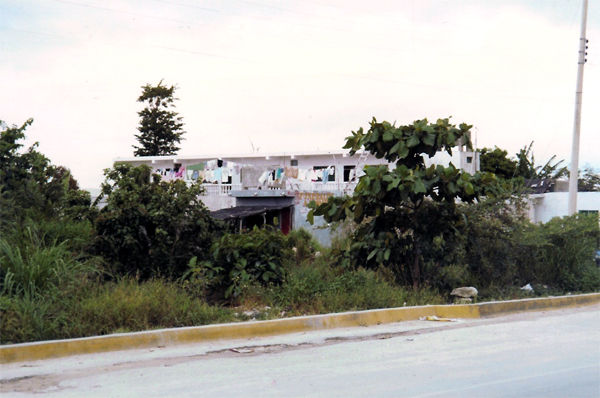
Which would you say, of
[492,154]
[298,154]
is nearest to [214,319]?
[298,154]

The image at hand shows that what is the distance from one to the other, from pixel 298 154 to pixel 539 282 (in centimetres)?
2690

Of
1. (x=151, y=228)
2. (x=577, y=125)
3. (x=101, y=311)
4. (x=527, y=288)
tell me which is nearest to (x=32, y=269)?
(x=101, y=311)

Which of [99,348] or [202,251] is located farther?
[202,251]

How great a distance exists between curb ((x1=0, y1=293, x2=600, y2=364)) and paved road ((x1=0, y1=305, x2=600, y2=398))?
0.54ft

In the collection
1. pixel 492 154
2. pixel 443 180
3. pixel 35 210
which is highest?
pixel 492 154

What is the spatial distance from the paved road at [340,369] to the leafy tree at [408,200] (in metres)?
2.84

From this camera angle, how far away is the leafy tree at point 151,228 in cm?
1046

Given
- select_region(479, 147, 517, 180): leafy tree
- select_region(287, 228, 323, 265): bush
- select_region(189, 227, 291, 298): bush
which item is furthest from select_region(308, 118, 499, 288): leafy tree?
select_region(479, 147, 517, 180): leafy tree

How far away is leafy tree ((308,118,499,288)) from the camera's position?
11.5m

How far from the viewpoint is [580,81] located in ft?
76.1

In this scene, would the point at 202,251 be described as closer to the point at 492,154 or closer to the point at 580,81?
the point at 580,81

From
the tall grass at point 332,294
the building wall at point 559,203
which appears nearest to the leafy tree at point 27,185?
the tall grass at point 332,294

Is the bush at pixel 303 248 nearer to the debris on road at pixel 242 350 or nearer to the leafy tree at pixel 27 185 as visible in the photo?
the leafy tree at pixel 27 185

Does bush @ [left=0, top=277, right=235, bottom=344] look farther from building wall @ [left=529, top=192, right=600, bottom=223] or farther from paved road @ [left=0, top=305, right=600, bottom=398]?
building wall @ [left=529, top=192, right=600, bottom=223]
